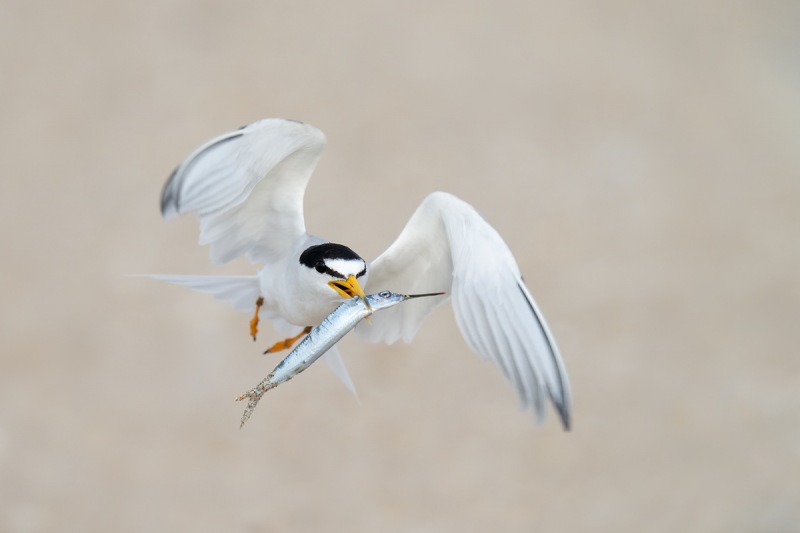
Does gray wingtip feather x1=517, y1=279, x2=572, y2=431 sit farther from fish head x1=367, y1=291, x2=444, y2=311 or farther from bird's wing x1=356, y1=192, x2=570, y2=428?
fish head x1=367, y1=291, x2=444, y2=311

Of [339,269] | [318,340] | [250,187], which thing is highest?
[250,187]

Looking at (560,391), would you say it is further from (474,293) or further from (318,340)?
(318,340)

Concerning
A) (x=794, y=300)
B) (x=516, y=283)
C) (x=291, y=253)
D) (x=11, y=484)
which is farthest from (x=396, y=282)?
(x=794, y=300)

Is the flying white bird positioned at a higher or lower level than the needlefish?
higher

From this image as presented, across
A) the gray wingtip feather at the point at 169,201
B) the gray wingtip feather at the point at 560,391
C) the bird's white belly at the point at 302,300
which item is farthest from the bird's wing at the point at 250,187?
the gray wingtip feather at the point at 560,391

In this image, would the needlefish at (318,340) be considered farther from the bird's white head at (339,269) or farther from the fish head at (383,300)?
the bird's white head at (339,269)

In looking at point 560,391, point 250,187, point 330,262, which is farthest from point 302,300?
point 560,391

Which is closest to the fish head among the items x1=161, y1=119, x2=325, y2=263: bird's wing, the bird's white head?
the bird's white head
